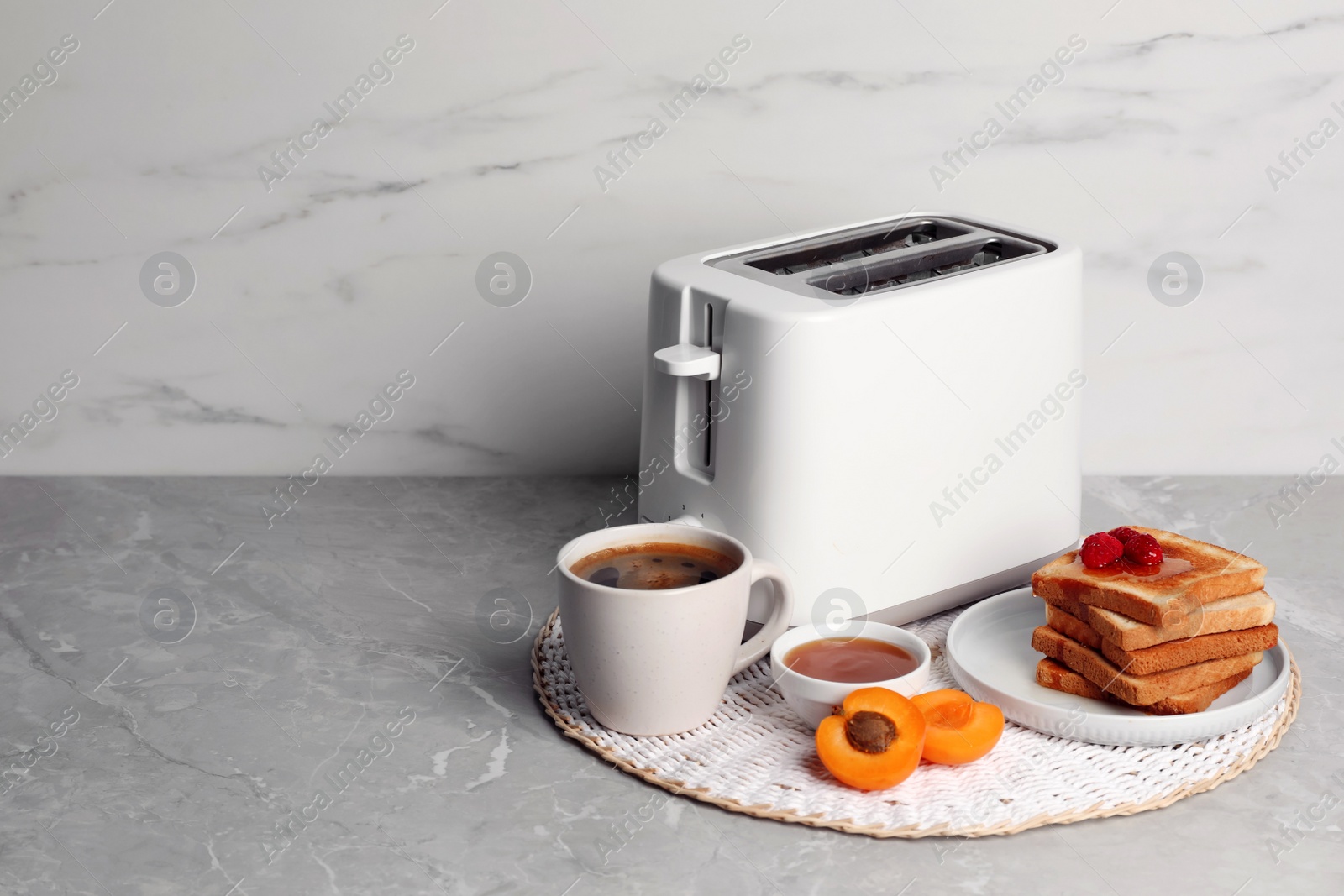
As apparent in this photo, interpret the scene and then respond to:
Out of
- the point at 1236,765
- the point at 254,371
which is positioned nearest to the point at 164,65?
the point at 254,371

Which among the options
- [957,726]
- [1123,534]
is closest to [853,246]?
[1123,534]

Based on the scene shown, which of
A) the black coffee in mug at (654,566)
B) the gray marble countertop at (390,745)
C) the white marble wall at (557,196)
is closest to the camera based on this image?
the gray marble countertop at (390,745)

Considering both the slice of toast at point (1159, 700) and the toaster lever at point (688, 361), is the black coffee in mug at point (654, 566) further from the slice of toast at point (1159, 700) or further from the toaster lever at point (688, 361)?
the slice of toast at point (1159, 700)

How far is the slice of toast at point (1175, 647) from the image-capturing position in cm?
85

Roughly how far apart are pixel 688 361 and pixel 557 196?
457 millimetres

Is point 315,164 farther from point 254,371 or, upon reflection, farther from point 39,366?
point 39,366

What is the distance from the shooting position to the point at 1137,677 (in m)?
0.85

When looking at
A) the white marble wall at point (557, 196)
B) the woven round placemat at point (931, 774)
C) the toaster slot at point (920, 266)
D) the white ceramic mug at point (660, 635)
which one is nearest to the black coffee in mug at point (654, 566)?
the white ceramic mug at point (660, 635)

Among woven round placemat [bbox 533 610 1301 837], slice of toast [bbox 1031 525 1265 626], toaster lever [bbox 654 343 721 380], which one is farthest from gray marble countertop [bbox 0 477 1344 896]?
toaster lever [bbox 654 343 721 380]

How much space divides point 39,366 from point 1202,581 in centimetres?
113

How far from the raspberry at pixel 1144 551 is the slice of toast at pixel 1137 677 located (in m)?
0.07

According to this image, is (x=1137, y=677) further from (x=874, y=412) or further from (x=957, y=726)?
(x=874, y=412)

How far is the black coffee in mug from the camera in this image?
0.86 meters

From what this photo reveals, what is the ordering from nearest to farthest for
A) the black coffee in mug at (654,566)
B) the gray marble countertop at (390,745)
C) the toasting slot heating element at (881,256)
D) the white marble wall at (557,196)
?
the gray marble countertop at (390,745), the black coffee in mug at (654,566), the toasting slot heating element at (881,256), the white marble wall at (557,196)
